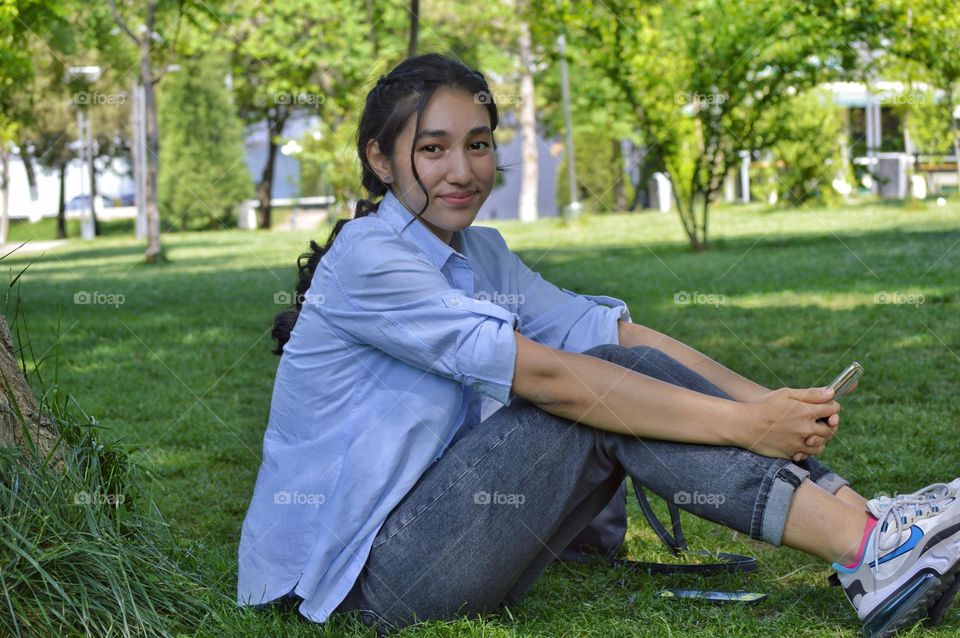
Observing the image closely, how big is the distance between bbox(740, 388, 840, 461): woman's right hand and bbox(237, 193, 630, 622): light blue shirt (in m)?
0.45

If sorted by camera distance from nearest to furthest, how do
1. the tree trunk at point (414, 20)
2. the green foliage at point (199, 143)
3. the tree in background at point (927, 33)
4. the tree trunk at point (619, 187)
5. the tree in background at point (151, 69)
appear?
the tree trunk at point (414, 20)
the tree in background at point (927, 33)
the tree in background at point (151, 69)
the tree trunk at point (619, 187)
the green foliage at point (199, 143)

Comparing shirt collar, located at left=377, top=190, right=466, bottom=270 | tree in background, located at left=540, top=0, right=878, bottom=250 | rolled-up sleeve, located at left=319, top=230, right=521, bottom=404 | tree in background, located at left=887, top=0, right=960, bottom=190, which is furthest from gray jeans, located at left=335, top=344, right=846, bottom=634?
tree in background, located at left=540, top=0, right=878, bottom=250

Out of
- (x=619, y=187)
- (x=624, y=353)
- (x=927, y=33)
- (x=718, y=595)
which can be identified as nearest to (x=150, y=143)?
(x=927, y=33)

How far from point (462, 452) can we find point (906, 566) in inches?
31.8

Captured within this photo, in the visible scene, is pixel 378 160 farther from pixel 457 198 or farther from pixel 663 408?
pixel 663 408

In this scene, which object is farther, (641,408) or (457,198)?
(457,198)

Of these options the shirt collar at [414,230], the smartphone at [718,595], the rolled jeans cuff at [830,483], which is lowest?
the smartphone at [718,595]

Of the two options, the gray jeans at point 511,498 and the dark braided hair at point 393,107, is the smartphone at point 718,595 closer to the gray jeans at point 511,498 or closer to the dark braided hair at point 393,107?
the gray jeans at point 511,498

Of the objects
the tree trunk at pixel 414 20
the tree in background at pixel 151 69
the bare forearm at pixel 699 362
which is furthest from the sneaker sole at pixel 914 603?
the tree in background at pixel 151 69

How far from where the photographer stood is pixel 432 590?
90.3 inches

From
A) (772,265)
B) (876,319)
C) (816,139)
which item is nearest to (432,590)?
(876,319)

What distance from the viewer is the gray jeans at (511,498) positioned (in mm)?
2215

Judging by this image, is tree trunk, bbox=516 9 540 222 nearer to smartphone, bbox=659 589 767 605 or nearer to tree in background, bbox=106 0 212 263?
tree in background, bbox=106 0 212 263

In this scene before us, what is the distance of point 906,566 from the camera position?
2.15 metres
